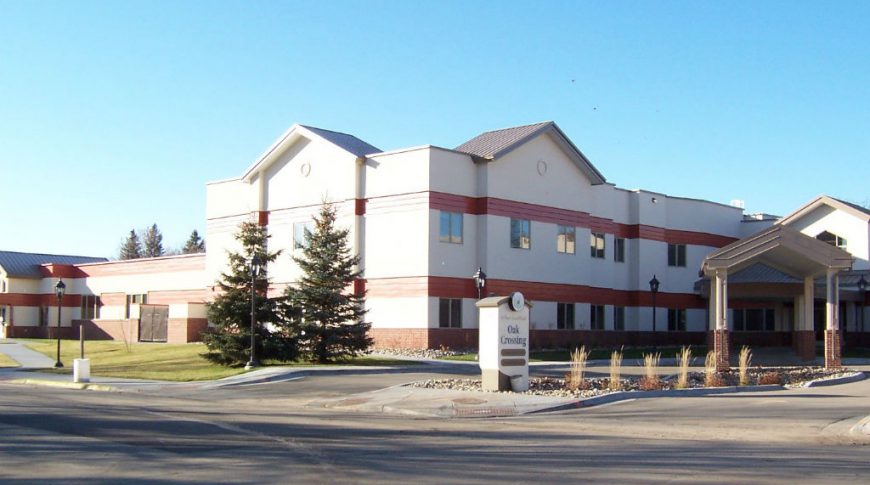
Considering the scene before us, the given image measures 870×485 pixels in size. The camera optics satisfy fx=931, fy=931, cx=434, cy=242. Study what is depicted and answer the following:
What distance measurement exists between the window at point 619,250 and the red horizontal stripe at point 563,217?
300 millimetres

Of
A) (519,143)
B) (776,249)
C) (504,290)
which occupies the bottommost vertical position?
(504,290)

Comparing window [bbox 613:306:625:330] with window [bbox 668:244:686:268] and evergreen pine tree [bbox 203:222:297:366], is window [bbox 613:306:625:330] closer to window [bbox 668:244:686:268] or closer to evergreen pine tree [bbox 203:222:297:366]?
window [bbox 668:244:686:268]

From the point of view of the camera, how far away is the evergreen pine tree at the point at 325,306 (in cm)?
3200

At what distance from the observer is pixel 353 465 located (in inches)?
447

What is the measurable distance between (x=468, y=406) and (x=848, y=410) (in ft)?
24.9

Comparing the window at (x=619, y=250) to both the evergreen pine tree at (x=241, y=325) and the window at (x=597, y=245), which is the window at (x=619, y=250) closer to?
the window at (x=597, y=245)

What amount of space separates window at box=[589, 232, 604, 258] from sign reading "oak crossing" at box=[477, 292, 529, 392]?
25.5 meters

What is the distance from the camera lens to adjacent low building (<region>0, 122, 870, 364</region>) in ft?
129

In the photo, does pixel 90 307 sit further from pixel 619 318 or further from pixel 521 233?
pixel 619 318

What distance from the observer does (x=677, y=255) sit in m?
52.5

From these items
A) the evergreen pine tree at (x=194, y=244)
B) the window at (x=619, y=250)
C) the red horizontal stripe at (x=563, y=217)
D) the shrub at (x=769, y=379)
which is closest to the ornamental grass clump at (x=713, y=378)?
the shrub at (x=769, y=379)

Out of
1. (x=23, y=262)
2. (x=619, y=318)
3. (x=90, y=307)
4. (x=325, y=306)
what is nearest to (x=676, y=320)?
(x=619, y=318)

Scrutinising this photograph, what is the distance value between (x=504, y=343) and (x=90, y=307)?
48383mm

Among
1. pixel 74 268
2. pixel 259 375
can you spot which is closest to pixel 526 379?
pixel 259 375
